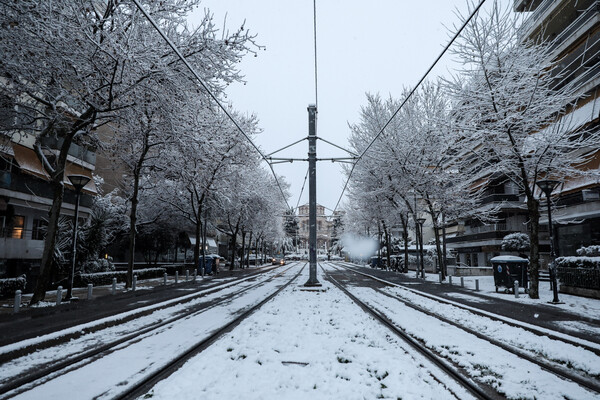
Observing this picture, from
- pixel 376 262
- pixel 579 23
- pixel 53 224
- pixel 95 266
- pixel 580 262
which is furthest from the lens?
pixel 376 262

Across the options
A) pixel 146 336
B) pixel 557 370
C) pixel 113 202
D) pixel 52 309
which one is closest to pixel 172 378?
pixel 146 336

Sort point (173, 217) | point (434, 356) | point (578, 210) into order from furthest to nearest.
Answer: point (173, 217)
point (578, 210)
point (434, 356)

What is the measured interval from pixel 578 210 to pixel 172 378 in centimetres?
2630

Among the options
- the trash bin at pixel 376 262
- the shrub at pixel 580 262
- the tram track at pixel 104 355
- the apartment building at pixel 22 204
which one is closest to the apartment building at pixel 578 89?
the shrub at pixel 580 262

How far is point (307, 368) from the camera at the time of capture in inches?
196

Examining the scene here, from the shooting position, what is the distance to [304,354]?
5.65 m

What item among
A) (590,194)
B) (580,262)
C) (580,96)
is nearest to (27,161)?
(580,262)

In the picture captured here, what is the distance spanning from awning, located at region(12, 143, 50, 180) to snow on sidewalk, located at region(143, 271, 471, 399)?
58.5 feet

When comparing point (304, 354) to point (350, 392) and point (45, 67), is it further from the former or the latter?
point (45, 67)

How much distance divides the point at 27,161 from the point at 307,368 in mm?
21553

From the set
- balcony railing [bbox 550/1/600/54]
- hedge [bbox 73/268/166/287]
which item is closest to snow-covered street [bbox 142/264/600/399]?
hedge [bbox 73/268/166/287]

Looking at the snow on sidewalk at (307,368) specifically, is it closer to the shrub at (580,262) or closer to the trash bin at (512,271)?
the shrub at (580,262)

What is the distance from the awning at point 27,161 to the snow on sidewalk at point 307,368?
58.5 feet

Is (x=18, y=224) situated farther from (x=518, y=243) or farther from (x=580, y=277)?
(x=518, y=243)
